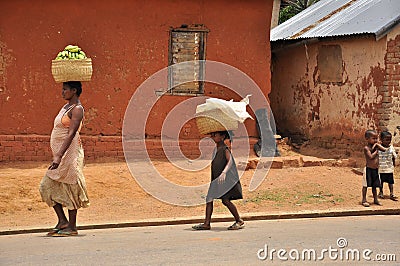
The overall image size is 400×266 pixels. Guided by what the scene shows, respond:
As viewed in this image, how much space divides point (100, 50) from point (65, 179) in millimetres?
6155

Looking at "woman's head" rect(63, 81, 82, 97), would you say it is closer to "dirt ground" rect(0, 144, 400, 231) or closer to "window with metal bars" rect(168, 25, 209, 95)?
"dirt ground" rect(0, 144, 400, 231)

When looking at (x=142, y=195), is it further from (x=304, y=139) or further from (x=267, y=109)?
(x=304, y=139)

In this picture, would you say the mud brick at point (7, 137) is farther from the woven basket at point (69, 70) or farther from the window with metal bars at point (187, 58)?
the woven basket at point (69, 70)

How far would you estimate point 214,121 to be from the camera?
8.85 metres

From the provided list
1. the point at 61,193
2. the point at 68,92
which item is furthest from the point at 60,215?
the point at 68,92

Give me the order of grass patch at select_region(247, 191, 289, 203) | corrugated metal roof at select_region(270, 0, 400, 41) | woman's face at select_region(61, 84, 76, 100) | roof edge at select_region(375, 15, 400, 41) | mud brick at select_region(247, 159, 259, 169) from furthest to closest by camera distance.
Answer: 1. corrugated metal roof at select_region(270, 0, 400, 41)
2. roof edge at select_region(375, 15, 400, 41)
3. mud brick at select_region(247, 159, 259, 169)
4. grass patch at select_region(247, 191, 289, 203)
5. woman's face at select_region(61, 84, 76, 100)

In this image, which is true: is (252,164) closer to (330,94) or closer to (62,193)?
(330,94)

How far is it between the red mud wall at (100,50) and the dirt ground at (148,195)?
794mm

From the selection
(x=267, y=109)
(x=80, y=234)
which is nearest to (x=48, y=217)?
(x=80, y=234)

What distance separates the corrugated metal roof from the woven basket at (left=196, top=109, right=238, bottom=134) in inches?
238

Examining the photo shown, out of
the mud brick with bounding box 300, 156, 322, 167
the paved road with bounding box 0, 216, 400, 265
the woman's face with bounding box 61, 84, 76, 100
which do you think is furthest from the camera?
the mud brick with bounding box 300, 156, 322, 167

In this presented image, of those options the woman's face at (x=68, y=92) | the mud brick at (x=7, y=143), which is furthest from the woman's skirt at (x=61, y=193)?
the mud brick at (x=7, y=143)

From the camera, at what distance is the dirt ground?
10.5 metres

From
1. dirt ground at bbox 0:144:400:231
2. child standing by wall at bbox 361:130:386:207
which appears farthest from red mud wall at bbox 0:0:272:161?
child standing by wall at bbox 361:130:386:207
